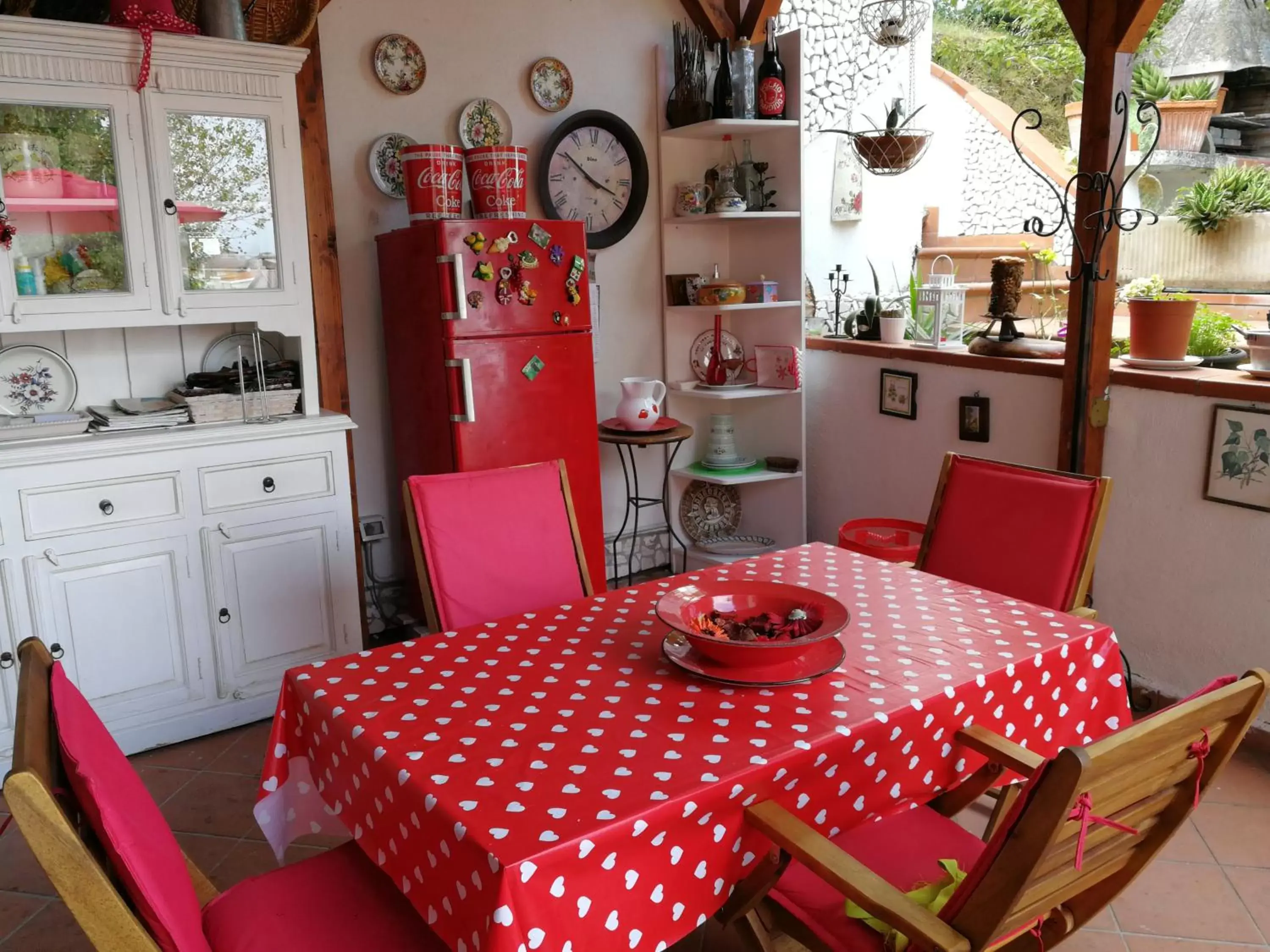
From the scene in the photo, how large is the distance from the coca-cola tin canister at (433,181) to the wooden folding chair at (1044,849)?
Result: 245cm

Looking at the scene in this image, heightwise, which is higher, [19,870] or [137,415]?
[137,415]

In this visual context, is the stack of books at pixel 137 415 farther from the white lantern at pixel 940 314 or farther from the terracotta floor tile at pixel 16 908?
the white lantern at pixel 940 314

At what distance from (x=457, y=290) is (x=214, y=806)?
5.50ft

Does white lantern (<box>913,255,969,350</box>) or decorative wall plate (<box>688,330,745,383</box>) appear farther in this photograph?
decorative wall plate (<box>688,330,745,383</box>)

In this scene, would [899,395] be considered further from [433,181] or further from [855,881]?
[855,881]

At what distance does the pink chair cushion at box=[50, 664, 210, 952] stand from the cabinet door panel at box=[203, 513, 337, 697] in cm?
162

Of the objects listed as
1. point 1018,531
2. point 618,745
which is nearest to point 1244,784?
point 1018,531

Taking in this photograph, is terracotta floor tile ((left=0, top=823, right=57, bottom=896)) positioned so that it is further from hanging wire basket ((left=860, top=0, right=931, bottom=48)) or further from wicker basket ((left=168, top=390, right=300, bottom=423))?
hanging wire basket ((left=860, top=0, right=931, bottom=48))

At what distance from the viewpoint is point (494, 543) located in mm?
2264

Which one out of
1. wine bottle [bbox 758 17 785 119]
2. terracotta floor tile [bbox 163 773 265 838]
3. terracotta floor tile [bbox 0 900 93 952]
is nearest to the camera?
terracotta floor tile [bbox 0 900 93 952]

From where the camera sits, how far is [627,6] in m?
3.95

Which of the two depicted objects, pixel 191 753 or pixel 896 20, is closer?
pixel 191 753

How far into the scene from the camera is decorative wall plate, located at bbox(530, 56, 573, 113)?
3.77 meters

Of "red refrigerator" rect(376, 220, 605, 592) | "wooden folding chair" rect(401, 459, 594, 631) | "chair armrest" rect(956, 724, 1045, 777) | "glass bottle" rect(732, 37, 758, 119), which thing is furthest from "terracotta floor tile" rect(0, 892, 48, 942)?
"glass bottle" rect(732, 37, 758, 119)
